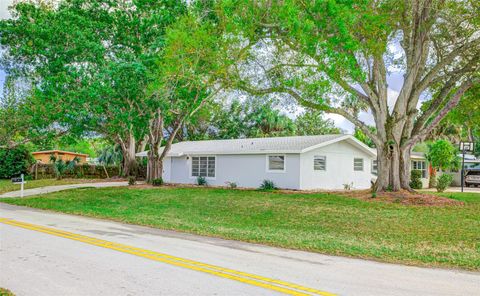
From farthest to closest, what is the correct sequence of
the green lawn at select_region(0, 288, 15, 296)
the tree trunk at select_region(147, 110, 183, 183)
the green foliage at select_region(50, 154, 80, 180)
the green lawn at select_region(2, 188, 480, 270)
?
the green foliage at select_region(50, 154, 80, 180) → the tree trunk at select_region(147, 110, 183, 183) → the green lawn at select_region(2, 188, 480, 270) → the green lawn at select_region(0, 288, 15, 296)

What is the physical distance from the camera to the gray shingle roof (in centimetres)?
2622

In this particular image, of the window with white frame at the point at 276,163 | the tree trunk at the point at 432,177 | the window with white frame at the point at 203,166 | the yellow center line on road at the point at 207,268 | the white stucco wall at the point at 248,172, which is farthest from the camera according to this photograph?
the tree trunk at the point at 432,177

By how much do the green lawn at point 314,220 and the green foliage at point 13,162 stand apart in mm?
20849

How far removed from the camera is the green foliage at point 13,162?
39719 millimetres

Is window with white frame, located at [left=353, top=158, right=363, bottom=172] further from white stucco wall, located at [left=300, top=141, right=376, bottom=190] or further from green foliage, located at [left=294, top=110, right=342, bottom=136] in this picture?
green foliage, located at [left=294, top=110, right=342, bottom=136]

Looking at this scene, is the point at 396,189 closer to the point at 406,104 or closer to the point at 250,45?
the point at 406,104

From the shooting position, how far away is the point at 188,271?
6.98m

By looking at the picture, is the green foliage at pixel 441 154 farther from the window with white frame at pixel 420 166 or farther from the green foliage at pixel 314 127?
the green foliage at pixel 314 127

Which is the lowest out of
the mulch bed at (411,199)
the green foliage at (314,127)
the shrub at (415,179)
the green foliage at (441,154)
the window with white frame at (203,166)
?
the mulch bed at (411,199)

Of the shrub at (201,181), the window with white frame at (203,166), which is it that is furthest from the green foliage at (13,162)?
the shrub at (201,181)

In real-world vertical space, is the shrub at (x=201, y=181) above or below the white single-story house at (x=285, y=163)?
below

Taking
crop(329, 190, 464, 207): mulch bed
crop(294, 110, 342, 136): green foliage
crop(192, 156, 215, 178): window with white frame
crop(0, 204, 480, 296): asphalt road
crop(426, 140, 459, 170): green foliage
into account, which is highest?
crop(294, 110, 342, 136): green foliage

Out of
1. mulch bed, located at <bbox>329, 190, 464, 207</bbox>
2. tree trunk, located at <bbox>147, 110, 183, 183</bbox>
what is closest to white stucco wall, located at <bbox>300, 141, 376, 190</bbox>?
mulch bed, located at <bbox>329, 190, 464, 207</bbox>

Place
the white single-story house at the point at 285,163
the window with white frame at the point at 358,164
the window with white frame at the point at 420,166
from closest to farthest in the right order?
the white single-story house at the point at 285,163 → the window with white frame at the point at 358,164 → the window with white frame at the point at 420,166
